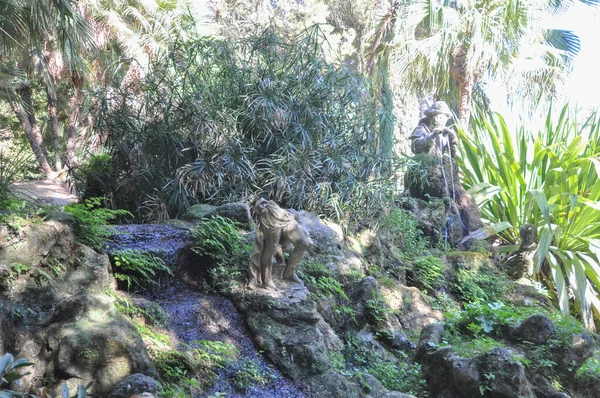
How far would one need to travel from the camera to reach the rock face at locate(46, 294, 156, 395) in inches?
188

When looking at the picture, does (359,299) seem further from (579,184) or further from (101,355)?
(579,184)

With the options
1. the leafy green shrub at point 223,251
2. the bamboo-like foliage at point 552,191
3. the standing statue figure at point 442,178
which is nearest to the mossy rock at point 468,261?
the bamboo-like foliage at point 552,191

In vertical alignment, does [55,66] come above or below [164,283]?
above

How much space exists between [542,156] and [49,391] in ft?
36.0

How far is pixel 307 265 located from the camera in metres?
8.43

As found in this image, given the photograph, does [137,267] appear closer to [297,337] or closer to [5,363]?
[297,337]

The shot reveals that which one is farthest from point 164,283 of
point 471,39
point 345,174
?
point 471,39

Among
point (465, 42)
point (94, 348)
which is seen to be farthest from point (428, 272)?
point (94, 348)

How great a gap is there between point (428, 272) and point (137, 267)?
558cm

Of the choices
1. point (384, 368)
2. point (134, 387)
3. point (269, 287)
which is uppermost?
point (134, 387)

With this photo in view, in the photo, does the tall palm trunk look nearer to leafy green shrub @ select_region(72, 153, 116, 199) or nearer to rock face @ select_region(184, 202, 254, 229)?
leafy green shrub @ select_region(72, 153, 116, 199)

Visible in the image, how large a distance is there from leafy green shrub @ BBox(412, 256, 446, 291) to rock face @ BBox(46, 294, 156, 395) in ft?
21.4

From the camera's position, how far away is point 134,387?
448cm

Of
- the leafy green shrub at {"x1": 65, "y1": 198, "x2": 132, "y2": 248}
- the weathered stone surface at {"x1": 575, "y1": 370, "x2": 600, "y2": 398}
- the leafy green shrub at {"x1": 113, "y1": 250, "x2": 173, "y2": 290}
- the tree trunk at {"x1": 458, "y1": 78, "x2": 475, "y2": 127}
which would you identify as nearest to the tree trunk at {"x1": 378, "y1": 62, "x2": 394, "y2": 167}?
the tree trunk at {"x1": 458, "y1": 78, "x2": 475, "y2": 127}
